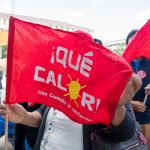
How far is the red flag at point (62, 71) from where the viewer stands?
1370mm

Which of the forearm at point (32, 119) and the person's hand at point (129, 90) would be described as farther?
the forearm at point (32, 119)

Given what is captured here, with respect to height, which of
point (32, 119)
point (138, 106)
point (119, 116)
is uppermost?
point (119, 116)

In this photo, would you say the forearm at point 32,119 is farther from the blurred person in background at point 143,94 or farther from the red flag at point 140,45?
the blurred person in background at point 143,94

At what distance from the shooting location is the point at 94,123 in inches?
54.7

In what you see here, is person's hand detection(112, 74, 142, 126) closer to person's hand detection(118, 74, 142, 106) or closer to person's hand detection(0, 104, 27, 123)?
person's hand detection(118, 74, 142, 106)

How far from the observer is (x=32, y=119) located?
5.47 ft

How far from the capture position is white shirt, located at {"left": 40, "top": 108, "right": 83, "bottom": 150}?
149 centimetres

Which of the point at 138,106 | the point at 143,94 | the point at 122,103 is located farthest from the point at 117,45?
the point at 122,103

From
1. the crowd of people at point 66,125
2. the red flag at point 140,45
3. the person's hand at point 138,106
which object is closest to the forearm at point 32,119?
the crowd of people at point 66,125

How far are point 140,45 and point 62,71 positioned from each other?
2.35 feet

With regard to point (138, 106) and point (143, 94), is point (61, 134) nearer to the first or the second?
point (138, 106)

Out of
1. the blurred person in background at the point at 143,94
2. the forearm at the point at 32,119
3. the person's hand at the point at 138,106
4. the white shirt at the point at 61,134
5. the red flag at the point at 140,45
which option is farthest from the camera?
the blurred person in background at the point at 143,94

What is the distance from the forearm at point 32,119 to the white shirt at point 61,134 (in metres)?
0.10

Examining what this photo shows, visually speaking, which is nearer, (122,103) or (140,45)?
(122,103)
